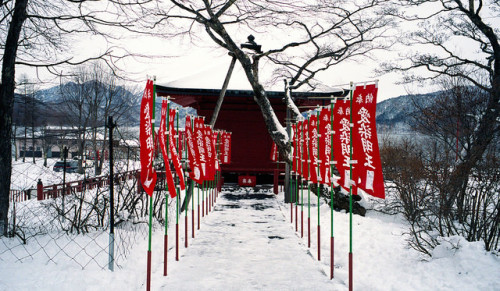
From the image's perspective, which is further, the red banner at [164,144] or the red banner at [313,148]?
the red banner at [313,148]

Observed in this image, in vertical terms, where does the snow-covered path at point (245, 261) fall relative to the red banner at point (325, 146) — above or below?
below

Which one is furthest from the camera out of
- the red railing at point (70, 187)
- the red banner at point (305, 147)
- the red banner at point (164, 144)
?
the red banner at point (305, 147)

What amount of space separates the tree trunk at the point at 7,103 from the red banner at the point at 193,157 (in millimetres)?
3876

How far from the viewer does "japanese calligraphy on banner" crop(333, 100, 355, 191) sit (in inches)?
211

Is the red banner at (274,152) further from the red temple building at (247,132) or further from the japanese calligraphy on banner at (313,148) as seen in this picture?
the japanese calligraphy on banner at (313,148)

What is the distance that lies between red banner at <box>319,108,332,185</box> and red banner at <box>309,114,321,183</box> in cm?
54

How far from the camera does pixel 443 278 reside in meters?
5.27

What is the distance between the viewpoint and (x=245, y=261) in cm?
667

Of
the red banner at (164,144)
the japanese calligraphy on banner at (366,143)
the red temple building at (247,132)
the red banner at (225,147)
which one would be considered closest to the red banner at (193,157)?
the red banner at (164,144)

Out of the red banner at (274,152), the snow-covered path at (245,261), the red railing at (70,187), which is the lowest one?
the snow-covered path at (245,261)

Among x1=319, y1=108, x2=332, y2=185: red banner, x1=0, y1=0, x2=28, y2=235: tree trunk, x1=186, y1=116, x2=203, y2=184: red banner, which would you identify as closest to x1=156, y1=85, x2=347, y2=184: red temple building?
x1=186, y1=116, x2=203, y2=184: red banner

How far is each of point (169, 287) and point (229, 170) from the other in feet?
44.0

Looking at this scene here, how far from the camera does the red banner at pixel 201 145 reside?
356 inches

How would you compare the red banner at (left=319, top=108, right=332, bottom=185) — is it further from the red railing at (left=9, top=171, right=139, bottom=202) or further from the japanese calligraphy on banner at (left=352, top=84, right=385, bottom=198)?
the red railing at (left=9, top=171, right=139, bottom=202)
